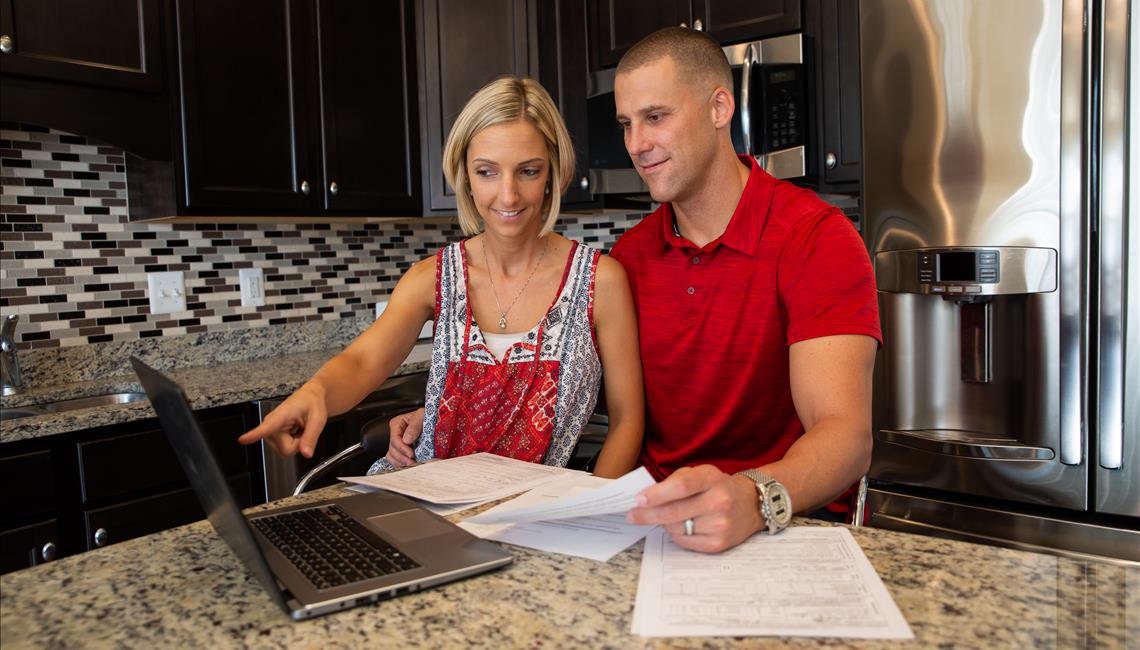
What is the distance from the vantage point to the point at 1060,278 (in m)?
1.88

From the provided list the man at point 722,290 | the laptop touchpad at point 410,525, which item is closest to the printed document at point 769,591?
the laptop touchpad at point 410,525

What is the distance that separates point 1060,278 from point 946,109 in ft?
1.53

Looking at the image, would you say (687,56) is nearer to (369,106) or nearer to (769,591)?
(769,591)

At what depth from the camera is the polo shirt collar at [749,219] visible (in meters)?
1.50

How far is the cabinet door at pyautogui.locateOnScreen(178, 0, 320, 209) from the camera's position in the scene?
249 centimetres

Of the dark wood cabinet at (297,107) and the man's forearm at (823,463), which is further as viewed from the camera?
the dark wood cabinet at (297,107)

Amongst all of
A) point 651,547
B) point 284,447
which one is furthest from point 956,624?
Answer: point 284,447

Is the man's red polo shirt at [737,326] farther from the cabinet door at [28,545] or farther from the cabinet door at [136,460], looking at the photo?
the cabinet door at [28,545]

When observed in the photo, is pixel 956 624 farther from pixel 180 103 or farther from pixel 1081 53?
pixel 180 103

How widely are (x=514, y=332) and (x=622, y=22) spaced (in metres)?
1.68

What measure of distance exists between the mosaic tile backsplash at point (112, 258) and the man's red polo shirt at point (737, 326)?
72.4 inches

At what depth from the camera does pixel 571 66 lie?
10.0ft

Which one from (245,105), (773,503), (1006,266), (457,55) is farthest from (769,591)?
(457,55)

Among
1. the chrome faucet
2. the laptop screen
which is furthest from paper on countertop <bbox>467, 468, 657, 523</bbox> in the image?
the chrome faucet
